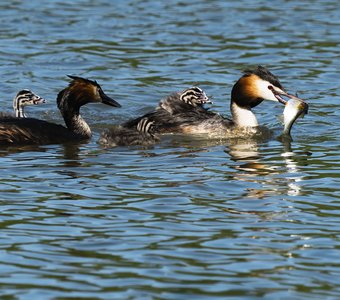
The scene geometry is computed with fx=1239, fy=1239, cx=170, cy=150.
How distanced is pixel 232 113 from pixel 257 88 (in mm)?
513

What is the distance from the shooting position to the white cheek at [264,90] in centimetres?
1636

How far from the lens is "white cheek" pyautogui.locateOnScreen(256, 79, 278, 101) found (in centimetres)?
1636

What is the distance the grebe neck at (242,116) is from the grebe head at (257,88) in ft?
0.22

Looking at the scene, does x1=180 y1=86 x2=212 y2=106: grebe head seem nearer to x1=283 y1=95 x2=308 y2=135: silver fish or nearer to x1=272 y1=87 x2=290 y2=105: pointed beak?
x1=272 y1=87 x2=290 y2=105: pointed beak

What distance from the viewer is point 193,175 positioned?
13141 mm

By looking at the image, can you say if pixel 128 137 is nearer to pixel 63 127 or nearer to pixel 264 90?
pixel 63 127

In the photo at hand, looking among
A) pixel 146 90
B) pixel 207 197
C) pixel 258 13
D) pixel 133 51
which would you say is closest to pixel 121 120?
pixel 146 90

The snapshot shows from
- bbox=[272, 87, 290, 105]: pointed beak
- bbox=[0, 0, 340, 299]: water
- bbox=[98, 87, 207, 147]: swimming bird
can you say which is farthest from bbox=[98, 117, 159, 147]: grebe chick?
bbox=[272, 87, 290, 105]: pointed beak

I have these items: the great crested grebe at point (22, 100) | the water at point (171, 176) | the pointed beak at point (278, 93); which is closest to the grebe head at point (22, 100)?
the great crested grebe at point (22, 100)

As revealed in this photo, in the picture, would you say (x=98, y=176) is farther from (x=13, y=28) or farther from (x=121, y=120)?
(x=13, y=28)

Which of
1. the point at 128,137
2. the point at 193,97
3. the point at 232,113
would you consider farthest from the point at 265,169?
the point at 193,97

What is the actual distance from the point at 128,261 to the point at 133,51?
12.2 meters

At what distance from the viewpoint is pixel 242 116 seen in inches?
652

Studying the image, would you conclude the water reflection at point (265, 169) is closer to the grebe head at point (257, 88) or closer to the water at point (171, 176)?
the water at point (171, 176)
